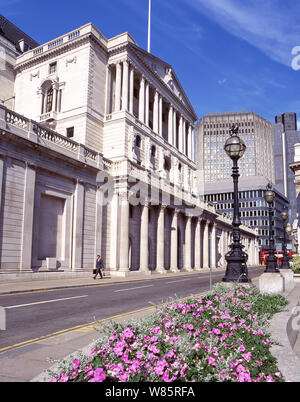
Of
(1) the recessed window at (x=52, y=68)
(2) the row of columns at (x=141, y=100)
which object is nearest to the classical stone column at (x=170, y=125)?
(2) the row of columns at (x=141, y=100)

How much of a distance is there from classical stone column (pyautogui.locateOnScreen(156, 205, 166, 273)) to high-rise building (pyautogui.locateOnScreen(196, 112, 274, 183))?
143639 mm

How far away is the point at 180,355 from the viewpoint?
149 inches

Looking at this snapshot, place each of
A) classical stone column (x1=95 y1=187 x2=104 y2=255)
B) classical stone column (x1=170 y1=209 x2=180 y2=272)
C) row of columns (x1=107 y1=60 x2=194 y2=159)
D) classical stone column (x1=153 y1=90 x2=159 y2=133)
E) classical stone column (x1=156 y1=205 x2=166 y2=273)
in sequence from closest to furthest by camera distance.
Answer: classical stone column (x1=95 y1=187 x2=104 y2=255)
classical stone column (x1=156 y1=205 x2=166 y2=273)
row of columns (x1=107 y1=60 x2=194 y2=159)
classical stone column (x1=170 y1=209 x2=180 y2=272)
classical stone column (x1=153 y1=90 x2=159 y2=133)

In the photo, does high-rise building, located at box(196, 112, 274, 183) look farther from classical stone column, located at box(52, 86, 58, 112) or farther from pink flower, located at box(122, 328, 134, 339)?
pink flower, located at box(122, 328, 134, 339)

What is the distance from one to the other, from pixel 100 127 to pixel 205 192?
283 feet

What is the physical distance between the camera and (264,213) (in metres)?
110

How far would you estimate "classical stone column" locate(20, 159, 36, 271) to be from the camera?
21.4 metres

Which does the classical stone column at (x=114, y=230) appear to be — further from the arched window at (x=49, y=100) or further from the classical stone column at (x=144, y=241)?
the arched window at (x=49, y=100)

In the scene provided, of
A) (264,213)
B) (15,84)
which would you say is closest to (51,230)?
(15,84)

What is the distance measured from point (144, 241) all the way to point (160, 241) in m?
3.64

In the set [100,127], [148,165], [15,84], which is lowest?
[148,165]

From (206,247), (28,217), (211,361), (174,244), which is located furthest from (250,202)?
(211,361)

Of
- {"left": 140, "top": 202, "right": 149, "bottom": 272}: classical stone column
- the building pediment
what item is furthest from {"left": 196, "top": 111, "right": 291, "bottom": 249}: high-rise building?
{"left": 140, "top": 202, "right": 149, "bottom": 272}: classical stone column
